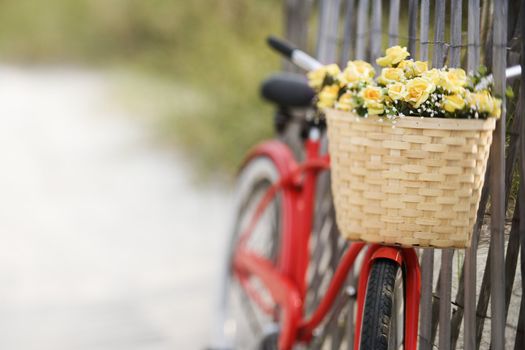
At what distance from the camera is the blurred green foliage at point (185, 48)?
657 cm

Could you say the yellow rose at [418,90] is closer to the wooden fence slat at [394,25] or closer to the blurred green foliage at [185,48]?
the wooden fence slat at [394,25]

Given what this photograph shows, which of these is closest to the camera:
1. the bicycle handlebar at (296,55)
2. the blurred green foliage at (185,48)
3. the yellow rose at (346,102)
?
the yellow rose at (346,102)

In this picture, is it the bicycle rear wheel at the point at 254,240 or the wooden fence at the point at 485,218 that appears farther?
the bicycle rear wheel at the point at 254,240

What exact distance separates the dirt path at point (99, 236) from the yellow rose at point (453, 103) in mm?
2228

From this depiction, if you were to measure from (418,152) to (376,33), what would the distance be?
34.1 inches

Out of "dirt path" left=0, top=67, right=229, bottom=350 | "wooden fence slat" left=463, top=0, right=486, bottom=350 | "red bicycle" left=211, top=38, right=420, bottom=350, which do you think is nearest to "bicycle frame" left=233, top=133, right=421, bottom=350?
"red bicycle" left=211, top=38, right=420, bottom=350

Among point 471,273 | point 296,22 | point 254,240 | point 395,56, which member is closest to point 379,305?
point 471,273

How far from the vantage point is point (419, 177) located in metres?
1.89

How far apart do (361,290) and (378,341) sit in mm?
163

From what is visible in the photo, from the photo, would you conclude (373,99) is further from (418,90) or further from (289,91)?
(289,91)

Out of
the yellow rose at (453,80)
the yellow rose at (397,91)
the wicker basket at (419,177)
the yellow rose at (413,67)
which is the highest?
the yellow rose at (413,67)

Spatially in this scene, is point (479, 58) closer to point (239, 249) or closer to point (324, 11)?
point (324, 11)

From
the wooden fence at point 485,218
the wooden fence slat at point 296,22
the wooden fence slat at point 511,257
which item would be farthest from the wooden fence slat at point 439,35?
the wooden fence slat at point 296,22

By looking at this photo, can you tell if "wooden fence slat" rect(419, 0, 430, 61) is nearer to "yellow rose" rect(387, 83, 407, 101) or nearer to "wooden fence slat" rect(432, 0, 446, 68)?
"wooden fence slat" rect(432, 0, 446, 68)
